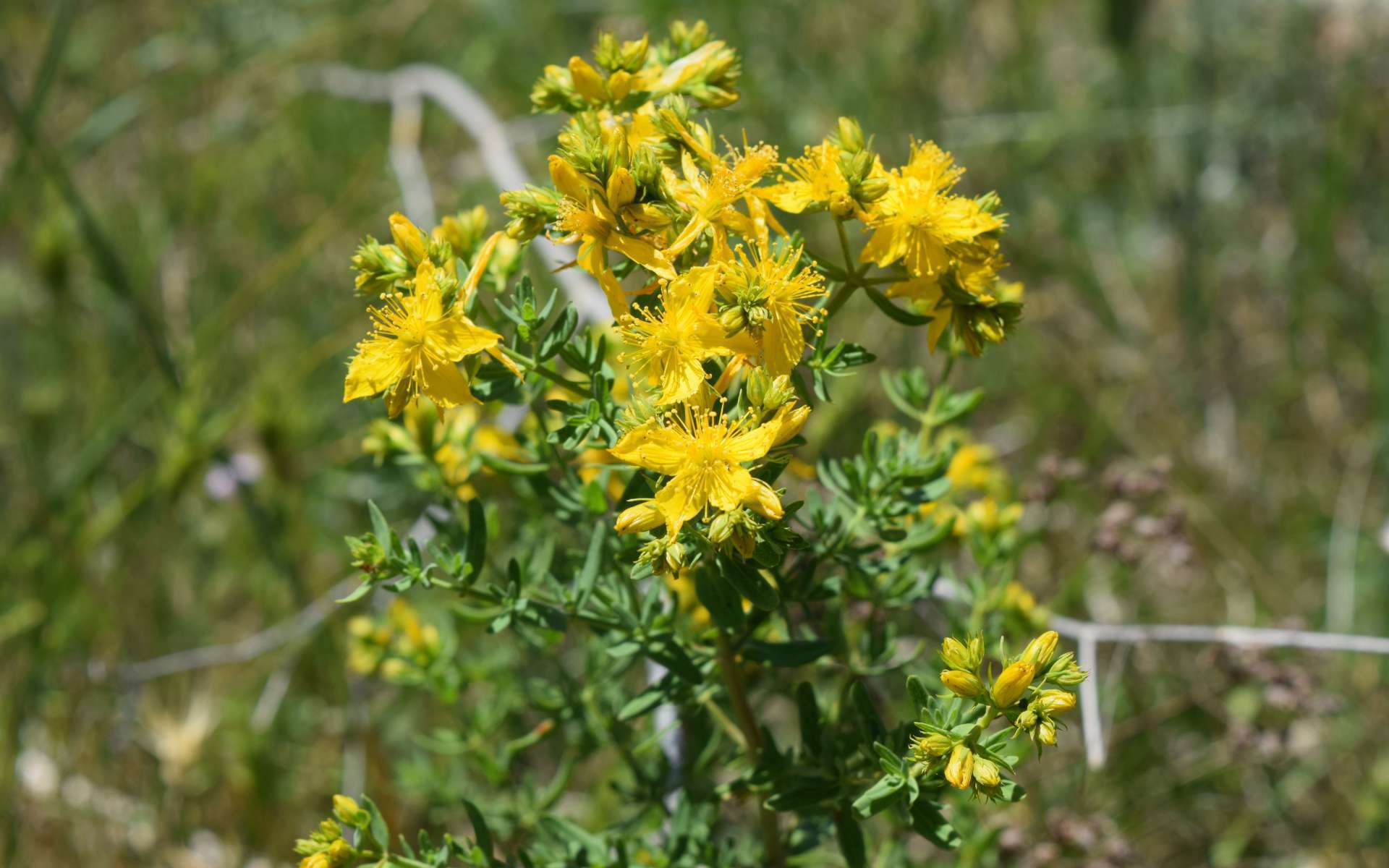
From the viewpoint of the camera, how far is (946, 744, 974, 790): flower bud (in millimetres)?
1324

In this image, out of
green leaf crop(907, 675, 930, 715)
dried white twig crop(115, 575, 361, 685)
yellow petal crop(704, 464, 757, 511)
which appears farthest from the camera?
dried white twig crop(115, 575, 361, 685)

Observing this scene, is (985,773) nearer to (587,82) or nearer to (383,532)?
(383,532)

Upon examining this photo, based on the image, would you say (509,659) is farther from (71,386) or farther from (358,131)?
(358,131)

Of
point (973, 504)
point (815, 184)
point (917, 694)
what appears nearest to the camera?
point (917, 694)

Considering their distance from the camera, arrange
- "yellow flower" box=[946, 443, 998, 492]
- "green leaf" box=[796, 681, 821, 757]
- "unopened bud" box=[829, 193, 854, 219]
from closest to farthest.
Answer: "unopened bud" box=[829, 193, 854, 219], "green leaf" box=[796, 681, 821, 757], "yellow flower" box=[946, 443, 998, 492]

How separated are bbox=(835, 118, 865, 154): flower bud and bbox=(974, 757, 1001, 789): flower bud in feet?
2.73

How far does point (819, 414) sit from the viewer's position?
3.30m

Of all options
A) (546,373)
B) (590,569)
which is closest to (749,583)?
(590,569)

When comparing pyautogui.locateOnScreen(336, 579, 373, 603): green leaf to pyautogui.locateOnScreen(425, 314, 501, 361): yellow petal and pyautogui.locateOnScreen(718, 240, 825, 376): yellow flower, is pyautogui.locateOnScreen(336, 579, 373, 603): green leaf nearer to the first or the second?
pyautogui.locateOnScreen(425, 314, 501, 361): yellow petal

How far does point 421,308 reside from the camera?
1427mm

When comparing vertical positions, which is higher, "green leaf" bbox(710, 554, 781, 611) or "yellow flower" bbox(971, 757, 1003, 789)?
"green leaf" bbox(710, 554, 781, 611)

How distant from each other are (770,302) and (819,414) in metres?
1.92

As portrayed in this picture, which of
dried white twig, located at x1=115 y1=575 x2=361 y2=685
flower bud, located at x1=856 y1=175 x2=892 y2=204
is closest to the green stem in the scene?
flower bud, located at x1=856 y1=175 x2=892 y2=204

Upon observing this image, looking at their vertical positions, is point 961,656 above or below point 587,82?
below
